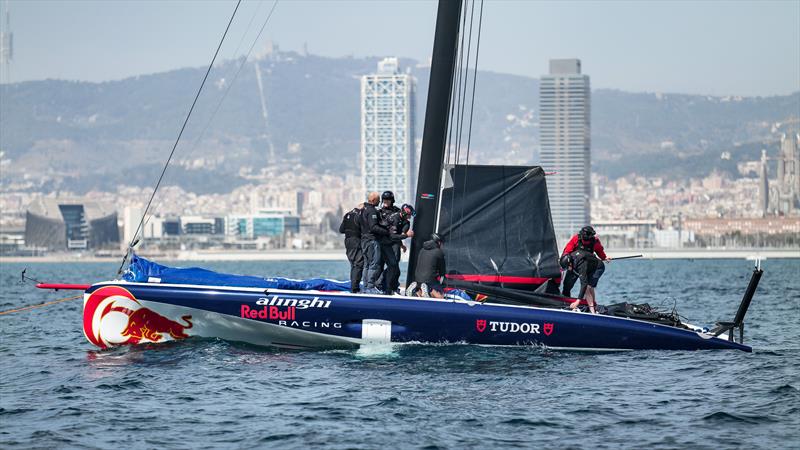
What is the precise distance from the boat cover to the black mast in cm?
174

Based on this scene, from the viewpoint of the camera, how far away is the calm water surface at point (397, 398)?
12812mm

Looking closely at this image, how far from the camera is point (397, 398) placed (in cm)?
1477

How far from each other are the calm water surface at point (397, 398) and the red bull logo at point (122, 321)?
0.83ft

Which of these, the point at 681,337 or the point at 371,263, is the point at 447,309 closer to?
the point at 371,263

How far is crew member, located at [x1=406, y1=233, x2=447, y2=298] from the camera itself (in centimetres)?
1870

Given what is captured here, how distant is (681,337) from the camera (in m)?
18.6

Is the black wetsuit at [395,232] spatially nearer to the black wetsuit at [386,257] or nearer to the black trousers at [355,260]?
the black wetsuit at [386,257]

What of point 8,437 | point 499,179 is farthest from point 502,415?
point 499,179

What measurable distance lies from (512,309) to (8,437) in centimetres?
788

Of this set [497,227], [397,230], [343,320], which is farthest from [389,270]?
[497,227]

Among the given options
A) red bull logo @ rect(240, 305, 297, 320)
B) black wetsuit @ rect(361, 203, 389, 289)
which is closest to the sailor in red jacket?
black wetsuit @ rect(361, 203, 389, 289)

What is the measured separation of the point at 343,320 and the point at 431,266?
1.69 meters

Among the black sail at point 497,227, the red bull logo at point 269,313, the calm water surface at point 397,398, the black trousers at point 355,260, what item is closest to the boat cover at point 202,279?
the black trousers at point 355,260

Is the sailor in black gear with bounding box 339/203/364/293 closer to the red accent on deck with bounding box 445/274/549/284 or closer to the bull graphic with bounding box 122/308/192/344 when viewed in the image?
the red accent on deck with bounding box 445/274/549/284
